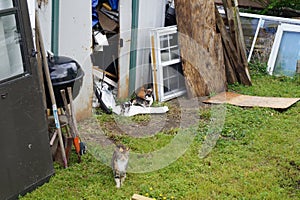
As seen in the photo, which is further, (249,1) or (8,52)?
(249,1)

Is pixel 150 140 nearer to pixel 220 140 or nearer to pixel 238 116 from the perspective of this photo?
pixel 220 140

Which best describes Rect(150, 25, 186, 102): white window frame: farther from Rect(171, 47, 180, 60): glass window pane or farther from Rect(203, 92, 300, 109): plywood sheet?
Rect(203, 92, 300, 109): plywood sheet

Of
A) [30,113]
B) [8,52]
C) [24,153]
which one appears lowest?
[24,153]

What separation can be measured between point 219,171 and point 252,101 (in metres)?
1.94

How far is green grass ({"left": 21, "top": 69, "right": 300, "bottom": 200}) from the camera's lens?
372cm

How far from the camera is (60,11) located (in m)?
4.69

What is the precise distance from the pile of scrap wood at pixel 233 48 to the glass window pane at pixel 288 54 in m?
0.86

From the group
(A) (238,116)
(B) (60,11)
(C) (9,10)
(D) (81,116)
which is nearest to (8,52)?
(C) (9,10)

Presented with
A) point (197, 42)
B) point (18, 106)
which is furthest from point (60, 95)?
point (197, 42)

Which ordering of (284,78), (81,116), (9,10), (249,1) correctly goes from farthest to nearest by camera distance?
(249,1) < (284,78) < (81,116) < (9,10)

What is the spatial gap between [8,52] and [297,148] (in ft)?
9.73

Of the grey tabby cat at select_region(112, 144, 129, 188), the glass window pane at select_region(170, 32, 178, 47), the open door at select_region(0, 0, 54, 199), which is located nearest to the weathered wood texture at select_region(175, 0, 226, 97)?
the glass window pane at select_region(170, 32, 178, 47)

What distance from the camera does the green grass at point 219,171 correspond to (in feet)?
12.2

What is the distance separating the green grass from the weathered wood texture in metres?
0.91
